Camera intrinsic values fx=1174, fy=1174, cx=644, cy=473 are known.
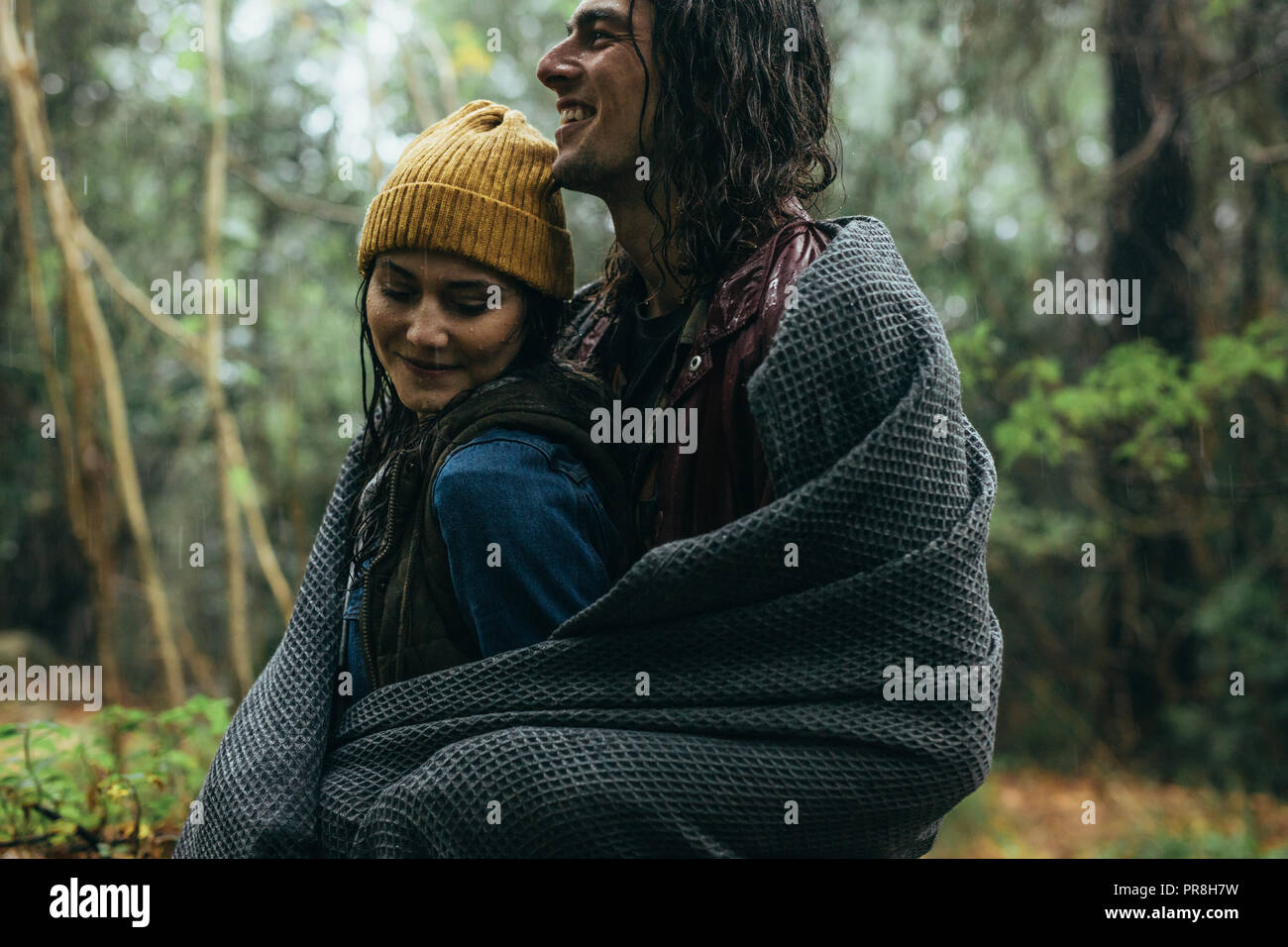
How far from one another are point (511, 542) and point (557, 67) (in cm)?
94

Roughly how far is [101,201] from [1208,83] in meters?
6.62

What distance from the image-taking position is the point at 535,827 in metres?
1.75

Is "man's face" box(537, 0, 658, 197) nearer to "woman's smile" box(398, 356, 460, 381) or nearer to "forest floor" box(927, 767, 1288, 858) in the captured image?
"woman's smile" box(398, 356, 460, 381)

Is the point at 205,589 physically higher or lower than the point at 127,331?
lower

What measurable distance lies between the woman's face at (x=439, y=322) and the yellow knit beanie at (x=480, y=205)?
0.11 ft

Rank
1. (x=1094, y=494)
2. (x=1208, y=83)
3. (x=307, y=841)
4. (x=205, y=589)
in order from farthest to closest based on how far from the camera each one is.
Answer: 1. (x=205, y=589)
2. (x=1094, y=494)
3. (x=1208, y=83)
4. (x=307, y=841)

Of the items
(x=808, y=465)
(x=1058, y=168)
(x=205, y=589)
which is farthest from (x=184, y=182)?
(x=808, y=465)

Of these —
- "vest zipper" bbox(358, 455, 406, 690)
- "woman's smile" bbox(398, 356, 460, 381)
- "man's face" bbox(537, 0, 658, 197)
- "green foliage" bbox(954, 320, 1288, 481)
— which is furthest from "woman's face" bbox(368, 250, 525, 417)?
"green foliage" bbox(954, 320, 1288, 481)

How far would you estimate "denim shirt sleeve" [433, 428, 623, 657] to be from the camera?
1.90m

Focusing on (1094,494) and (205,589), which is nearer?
(1094,494)

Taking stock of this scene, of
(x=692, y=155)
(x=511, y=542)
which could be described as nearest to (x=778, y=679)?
(x=511, y=542)

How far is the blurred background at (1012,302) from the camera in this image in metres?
6.55

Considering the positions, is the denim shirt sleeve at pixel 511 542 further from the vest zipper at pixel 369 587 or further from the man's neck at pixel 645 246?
the man's neck at pixel 645 246
